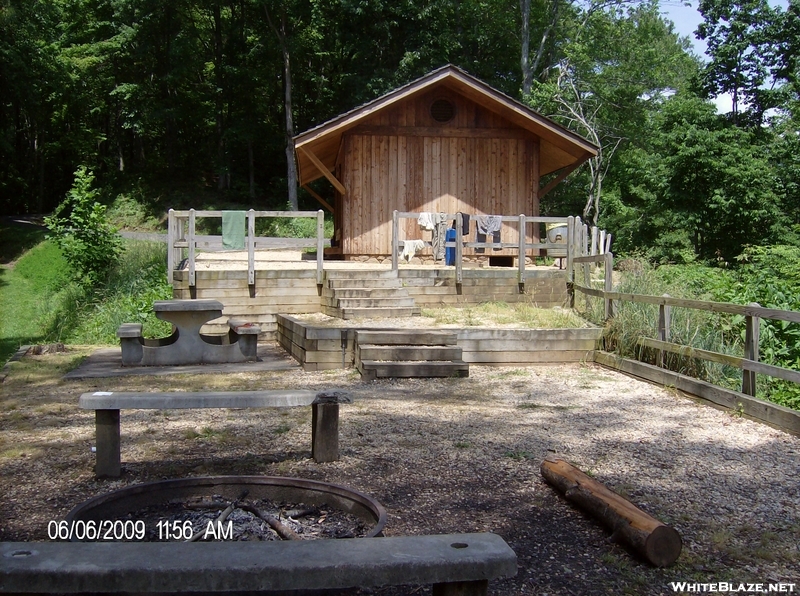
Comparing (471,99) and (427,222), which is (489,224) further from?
(471,99)

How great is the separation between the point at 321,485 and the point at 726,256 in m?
25.3

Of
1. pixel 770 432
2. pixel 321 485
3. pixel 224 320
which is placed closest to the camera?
pixel 321 485

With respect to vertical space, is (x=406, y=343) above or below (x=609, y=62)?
A: below

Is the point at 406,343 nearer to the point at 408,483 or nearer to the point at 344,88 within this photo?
the point at 408,483

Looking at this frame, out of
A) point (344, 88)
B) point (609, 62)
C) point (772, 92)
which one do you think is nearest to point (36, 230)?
point (344, 88)

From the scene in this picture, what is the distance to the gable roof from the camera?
53.6 ft

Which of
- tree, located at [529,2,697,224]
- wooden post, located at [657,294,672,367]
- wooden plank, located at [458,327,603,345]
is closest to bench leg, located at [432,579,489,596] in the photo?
wooden post, located at [657,294,672,367]

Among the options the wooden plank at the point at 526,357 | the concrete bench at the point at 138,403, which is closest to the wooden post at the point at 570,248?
the wooden plank at the point at 526,357

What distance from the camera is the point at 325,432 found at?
5.38 meters

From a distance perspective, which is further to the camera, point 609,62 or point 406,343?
point 609,62

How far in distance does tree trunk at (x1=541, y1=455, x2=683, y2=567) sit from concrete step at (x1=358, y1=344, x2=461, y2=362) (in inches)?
183

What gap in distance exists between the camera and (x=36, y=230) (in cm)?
3428

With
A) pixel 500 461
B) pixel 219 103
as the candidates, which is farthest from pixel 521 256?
pixel 219 103

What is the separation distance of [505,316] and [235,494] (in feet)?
28.0
